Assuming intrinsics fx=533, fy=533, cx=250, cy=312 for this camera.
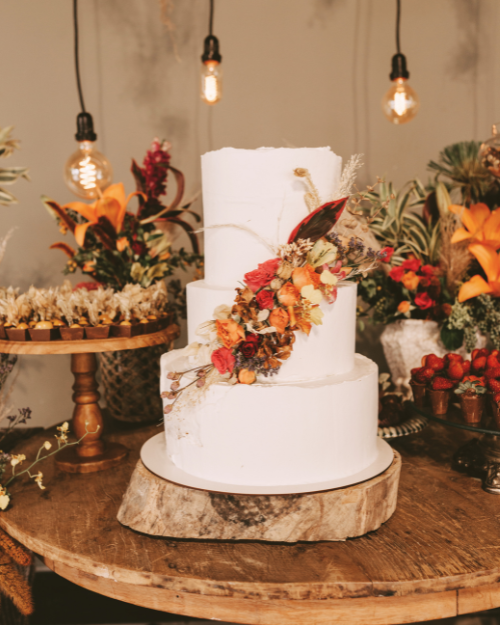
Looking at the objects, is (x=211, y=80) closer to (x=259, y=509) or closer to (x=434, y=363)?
(x=434, y=363)

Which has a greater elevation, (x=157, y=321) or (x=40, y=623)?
(x=157, y=321)

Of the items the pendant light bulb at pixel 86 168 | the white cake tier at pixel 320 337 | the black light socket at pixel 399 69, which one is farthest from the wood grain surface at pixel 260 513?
the black light socket at pixel 399 69

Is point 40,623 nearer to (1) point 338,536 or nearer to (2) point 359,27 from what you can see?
(1) point 338,536

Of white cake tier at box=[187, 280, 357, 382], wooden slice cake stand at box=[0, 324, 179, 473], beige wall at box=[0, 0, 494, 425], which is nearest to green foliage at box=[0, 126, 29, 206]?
wooden slice cake stand at box=[0, 324, 179, 473]

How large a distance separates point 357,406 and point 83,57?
72.9 inches

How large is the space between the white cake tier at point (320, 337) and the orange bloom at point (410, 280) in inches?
22.8

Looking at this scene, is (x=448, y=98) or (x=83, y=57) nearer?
(x=83, y=57)

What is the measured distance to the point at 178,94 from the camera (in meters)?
2.23

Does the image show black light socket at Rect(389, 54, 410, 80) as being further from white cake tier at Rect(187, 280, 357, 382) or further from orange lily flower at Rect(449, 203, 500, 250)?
white cake tier at Rect(187, 280, 357, 382)

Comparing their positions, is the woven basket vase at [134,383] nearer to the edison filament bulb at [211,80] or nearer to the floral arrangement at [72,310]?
the floral arrangement at [72,310]

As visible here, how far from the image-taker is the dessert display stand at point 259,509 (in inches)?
39.6

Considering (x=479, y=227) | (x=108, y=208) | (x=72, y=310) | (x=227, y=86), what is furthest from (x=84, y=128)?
(x=479, y=227)

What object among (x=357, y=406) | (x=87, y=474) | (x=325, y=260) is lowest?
(x=87, y=474)

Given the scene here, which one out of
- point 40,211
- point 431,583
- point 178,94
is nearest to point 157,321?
point 431,583
